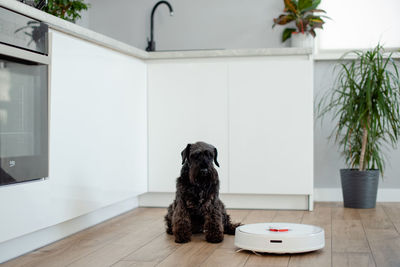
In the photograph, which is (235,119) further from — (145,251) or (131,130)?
(145,251)

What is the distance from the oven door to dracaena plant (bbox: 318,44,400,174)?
2227 mm

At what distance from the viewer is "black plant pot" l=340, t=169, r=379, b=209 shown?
3.77 metres

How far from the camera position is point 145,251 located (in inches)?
95.9

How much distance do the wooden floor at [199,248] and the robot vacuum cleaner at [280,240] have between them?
0.04m

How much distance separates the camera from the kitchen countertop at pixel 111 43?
2.29m

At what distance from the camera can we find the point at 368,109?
12.1ft

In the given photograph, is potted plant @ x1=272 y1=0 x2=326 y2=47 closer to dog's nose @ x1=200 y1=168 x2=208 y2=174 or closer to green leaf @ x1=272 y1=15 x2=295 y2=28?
green leaf @ x1=272 y1=15 x2=295 y2=28

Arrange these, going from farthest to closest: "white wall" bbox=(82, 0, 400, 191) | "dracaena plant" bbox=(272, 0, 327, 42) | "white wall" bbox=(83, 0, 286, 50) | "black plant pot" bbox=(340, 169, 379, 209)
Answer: "white wall" bbox=(83, 0, 286, 50)
"white wall" bbox=(82, 0, 400, 191)
"dracaena plant" bbox=(272, 0, 327, 42)
"black plant pot" bbox=(340, 169, 379, 209)

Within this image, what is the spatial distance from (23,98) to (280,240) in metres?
1.25

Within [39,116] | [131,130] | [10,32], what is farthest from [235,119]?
[10,32]

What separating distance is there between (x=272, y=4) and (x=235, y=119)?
1.26 meters

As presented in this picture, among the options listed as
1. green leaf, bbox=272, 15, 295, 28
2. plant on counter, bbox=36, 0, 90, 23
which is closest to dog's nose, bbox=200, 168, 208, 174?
plant on counter, bbox=36, 0, 90, 23

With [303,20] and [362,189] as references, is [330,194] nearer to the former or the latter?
[362,189]

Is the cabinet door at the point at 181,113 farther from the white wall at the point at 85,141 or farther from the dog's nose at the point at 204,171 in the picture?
the dog's nose at the point at 204,171
